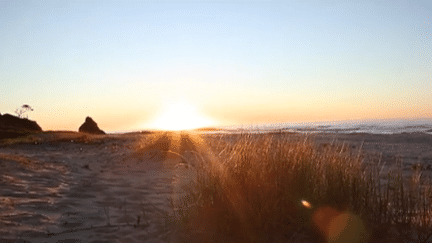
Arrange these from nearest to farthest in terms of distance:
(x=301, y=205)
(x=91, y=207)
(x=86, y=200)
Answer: (x=301, y=205) → (x=91, y=207) → (x=86, y=200)

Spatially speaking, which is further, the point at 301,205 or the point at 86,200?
the point at 86,200

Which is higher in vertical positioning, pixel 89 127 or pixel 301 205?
pixel 89 127

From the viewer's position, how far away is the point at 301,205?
3.32 metres

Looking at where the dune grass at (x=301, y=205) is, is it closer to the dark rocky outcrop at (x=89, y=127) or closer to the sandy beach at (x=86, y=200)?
the sandy beach at (x=86, y=200)

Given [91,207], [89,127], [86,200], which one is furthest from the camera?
[89,127]

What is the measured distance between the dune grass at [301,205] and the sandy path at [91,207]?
2.42 feet

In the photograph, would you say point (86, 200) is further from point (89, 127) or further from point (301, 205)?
point (89, 127)

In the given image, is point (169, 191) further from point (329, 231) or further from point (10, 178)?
point (329, 231)

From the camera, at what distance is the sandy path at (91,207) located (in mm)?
3582

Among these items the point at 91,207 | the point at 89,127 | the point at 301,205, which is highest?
the point at 89,127

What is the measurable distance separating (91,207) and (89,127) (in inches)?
1424

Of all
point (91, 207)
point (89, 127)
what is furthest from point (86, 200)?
point (89, 127)

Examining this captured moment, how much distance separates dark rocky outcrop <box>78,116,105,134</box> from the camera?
37.8 meters

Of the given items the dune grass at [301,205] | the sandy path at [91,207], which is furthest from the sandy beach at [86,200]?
the dune grass at [301,205]
